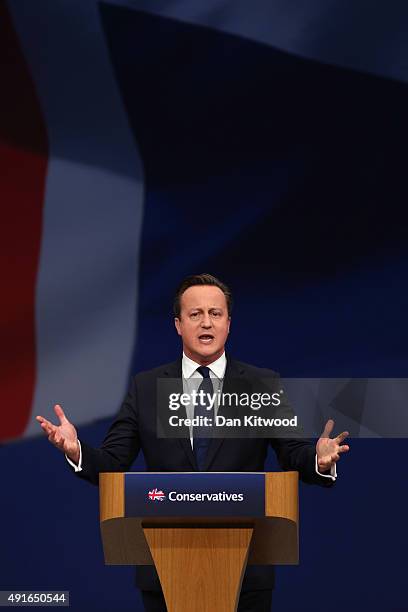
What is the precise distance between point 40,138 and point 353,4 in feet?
5.45

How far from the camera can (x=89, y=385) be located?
5.37 m

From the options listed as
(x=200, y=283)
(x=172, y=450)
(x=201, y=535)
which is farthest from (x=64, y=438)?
(x=200, y=283)

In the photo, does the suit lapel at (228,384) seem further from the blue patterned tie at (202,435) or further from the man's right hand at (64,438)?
the man's right hand at (64,438)

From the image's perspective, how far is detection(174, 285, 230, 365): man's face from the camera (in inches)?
125

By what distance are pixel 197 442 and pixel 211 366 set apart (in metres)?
0.23

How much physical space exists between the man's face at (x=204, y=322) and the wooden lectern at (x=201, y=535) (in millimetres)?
535

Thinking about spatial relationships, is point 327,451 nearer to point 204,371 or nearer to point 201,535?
point 201,535

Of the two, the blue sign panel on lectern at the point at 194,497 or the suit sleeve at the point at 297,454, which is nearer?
the blue sign panel on lectern at the point at 194,497

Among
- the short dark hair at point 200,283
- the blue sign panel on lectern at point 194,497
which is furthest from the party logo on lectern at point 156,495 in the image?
the short dark hair at point 200,283

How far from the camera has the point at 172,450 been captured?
3.11m

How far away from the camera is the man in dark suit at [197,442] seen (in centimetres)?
297

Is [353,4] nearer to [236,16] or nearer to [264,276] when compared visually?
[236,16]

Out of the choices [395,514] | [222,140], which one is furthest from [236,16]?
[395,514]

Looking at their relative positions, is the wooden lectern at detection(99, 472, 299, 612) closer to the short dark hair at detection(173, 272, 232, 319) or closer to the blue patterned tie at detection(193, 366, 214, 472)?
the blue patterned tie at detection(193, 366, 214, 472)
